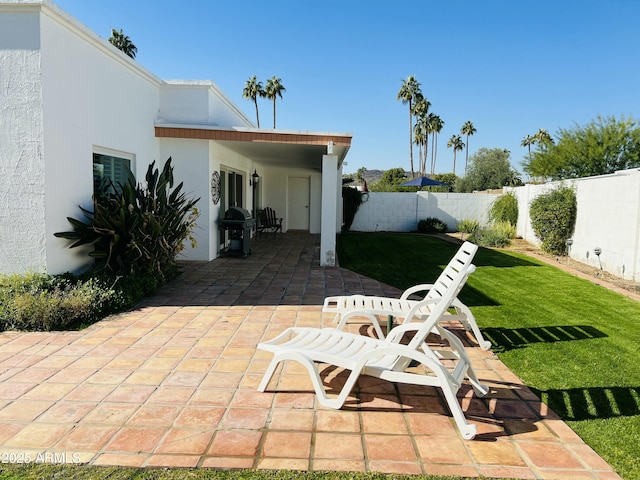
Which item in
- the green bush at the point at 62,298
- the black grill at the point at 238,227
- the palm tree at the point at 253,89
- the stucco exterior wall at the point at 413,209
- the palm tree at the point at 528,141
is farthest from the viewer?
the palm tree at the point at 528,141

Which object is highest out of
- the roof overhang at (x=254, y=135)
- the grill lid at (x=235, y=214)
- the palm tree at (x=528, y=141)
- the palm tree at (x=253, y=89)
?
the palm tree at (x=253, y=89)

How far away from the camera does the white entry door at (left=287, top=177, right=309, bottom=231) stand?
1920cm

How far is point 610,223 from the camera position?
9703mm

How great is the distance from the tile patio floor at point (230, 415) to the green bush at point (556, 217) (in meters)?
9.27

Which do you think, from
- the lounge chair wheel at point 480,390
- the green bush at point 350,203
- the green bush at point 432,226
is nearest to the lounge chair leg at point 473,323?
the lounge chair wheel at point 480,390

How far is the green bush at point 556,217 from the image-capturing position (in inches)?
468

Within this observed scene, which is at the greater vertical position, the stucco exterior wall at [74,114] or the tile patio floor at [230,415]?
the stucco exterior wall at [74,114]

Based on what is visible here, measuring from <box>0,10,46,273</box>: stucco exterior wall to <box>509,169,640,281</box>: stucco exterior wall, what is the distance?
1081 centimetres

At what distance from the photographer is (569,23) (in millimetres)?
12148

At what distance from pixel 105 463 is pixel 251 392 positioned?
121 centimetres

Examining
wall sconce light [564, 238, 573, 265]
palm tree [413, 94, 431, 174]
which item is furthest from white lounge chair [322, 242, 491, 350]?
palm tree [413, 94, 431, 174]

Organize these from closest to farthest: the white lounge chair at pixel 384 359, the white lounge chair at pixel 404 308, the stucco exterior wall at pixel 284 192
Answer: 1. the white lounge chair at pixel 384 359
2. the white lounge chair at pixel 404 308
3. the stucco exterior wall at pixel 284 192

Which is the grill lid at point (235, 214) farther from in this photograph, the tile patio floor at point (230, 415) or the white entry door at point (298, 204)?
the white entry door at point (298, 204)

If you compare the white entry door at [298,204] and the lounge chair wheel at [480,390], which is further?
the white entry door at [298,204]
